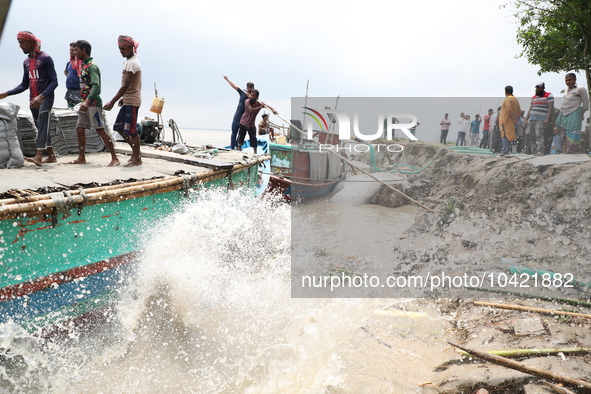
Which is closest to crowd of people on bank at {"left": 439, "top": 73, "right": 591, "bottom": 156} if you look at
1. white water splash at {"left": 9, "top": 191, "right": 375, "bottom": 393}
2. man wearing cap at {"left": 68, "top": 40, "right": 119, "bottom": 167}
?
white water splash at {"left": 9, "top": 191, "right": 375, "bottom": 393}

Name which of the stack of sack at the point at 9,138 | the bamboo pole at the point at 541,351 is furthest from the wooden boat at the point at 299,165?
the bamboo pole at the point at 541,351

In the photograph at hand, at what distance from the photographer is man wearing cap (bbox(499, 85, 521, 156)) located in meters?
8.30

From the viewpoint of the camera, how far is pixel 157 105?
27.2ft

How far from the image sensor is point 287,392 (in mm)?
Result: 3559

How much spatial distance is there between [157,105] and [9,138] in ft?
14.2

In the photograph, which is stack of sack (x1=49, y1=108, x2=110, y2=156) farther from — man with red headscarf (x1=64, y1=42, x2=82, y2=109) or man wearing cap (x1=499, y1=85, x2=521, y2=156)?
man wearing cap (x1=499, y1=85, x2=521, y2=156)

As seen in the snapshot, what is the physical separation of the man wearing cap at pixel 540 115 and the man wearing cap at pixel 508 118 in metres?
0.41

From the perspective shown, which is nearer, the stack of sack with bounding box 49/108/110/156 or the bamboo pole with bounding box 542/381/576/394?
the bamboo pole with bounding box 542/381/576/394

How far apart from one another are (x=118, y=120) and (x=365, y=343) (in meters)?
4.17

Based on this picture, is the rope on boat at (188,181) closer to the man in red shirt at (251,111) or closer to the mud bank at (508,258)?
the mud bank at (508,258)

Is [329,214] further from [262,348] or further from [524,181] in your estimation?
[262,348]

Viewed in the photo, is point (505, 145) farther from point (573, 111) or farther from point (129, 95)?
point (129, 95)

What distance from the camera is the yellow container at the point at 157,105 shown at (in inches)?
324

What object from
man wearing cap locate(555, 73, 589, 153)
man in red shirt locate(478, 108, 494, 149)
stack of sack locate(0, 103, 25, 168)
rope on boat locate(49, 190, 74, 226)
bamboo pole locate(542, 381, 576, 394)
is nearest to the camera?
bamboo pole locate(542, 381, 576, 394)
